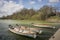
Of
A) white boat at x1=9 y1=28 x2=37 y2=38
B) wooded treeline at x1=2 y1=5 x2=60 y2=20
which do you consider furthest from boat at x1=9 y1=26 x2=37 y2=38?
wooded treeline at x1=2 y1=5 x2=60 y2=20

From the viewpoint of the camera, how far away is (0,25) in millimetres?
3059

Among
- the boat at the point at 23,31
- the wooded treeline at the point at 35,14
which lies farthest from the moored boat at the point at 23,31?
the wooded treeline at the point at 35,14

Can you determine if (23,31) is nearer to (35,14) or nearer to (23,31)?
(23,31)

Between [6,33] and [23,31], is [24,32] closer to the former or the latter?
[23,31]

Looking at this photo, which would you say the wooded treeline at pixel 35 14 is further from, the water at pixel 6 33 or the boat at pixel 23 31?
the boat at pixel 23 31

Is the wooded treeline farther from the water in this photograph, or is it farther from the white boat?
the white boat

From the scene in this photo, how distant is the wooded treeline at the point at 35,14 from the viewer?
3.07 m

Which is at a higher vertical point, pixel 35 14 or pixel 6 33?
pixel 35 14

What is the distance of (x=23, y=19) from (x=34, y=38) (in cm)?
47

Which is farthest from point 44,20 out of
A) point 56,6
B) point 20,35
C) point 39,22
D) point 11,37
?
point 11,37

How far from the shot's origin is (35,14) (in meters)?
3.08

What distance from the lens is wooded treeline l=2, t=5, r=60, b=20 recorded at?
3.07 m

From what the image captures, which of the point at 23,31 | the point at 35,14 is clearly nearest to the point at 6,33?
the point at 23,31

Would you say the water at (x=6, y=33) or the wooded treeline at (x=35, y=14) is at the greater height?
the wooded treeline at (x=35, y=14)
